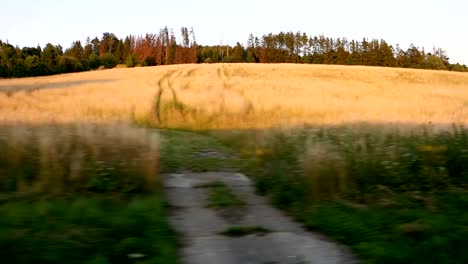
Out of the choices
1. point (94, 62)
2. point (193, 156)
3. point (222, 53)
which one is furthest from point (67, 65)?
point (193, 156)

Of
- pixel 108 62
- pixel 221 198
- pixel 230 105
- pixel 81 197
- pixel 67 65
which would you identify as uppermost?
pixel 108 62

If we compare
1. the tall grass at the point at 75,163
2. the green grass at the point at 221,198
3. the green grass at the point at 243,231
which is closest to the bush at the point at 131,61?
the tall grass at the point at 75,163

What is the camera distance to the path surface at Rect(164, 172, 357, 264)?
5.29 metres

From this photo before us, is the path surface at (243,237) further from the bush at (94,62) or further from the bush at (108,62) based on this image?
the bush at (108,62)

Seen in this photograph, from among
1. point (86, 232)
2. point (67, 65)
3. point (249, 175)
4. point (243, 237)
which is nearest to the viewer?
point (86, 232)

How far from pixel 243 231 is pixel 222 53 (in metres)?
87.8

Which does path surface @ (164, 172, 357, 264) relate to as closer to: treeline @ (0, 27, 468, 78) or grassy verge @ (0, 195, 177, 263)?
grassy verge @ (0, 195, 177, 263)

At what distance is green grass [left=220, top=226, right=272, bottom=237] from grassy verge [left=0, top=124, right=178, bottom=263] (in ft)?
2.33

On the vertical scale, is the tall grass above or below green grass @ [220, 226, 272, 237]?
above

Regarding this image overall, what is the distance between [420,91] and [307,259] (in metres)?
30.1

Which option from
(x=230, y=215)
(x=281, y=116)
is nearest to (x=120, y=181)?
(x=230, y=215)

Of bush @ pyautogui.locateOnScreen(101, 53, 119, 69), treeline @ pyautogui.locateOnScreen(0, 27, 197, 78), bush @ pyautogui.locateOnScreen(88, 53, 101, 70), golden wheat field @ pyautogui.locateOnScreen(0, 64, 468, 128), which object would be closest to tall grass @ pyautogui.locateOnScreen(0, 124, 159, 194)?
golden wheat field @ pyautogui.locateOnScreen(0, 64, 468, 128)

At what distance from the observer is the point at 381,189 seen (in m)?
7.92

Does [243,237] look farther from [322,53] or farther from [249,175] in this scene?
[322,53]
